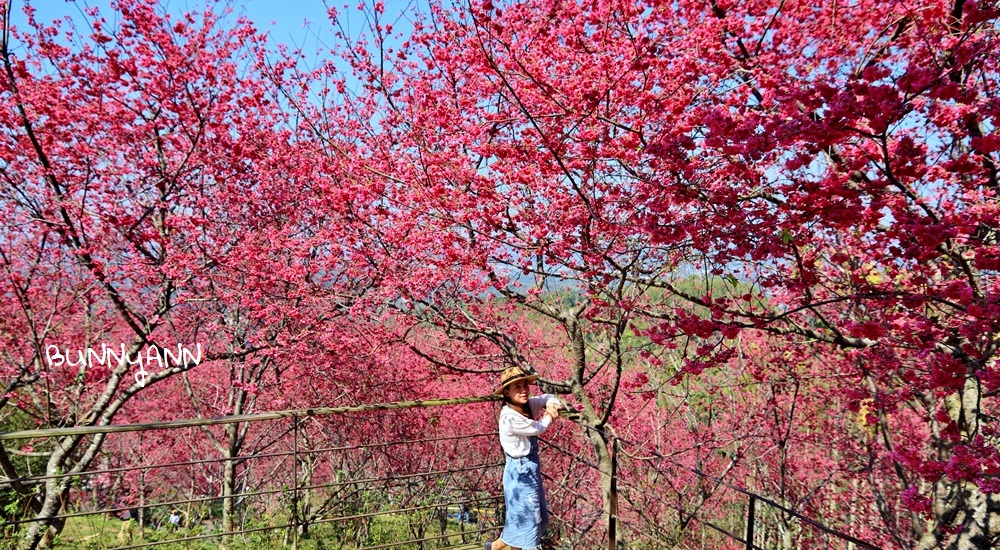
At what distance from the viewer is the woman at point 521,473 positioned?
382 centimetres

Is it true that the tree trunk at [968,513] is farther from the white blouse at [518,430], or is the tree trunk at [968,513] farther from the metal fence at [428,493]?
the white blouse at [518,430]

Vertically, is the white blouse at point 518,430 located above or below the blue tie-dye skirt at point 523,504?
above

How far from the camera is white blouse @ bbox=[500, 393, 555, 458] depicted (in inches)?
148

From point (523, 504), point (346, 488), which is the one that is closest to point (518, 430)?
point (523, 504)

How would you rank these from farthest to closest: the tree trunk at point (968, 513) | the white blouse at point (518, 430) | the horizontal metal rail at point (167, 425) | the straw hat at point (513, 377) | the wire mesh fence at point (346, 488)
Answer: the wire mesh fence at point (346, 488)
the tree trunk at point (968, 513)
the straw hat at point (513, 377)
the white blouse at point (518, 430)
the horizontal metal rail at point (167, 425)

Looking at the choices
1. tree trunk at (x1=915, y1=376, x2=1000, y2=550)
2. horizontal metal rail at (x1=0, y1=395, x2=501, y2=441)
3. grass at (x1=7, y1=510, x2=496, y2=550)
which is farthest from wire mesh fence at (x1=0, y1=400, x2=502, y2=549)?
tree trunk at (x1=915, y1=376, x2=1000, y2=550)

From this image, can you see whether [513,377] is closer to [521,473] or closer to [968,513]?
[521,473]

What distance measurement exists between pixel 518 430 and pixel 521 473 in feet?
0.94

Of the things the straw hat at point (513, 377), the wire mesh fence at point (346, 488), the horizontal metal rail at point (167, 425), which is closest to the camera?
the horizontal metal rail at point (167, 425)

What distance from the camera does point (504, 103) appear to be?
6.27 m

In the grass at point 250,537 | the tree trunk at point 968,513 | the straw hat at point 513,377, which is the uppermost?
the straw hat at point 513,377

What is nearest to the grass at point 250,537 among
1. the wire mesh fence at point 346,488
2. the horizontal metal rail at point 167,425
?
the wire mesh fence at point 346,488

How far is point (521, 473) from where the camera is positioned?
3.82 meters

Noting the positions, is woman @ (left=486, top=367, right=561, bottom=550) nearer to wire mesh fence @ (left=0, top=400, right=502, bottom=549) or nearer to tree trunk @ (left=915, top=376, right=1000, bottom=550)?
wire mesh fence @ (left=0, top=400, right=502, bottom=549)
